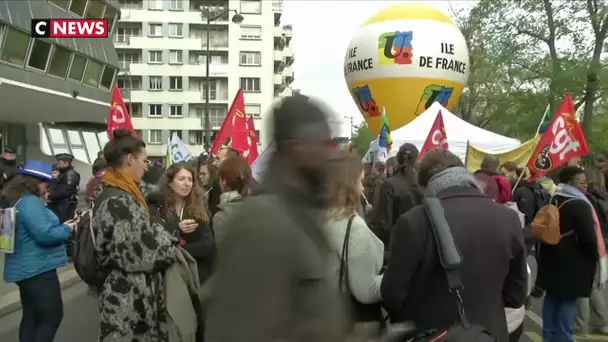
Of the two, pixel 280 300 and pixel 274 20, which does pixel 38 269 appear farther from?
pixel 274 20

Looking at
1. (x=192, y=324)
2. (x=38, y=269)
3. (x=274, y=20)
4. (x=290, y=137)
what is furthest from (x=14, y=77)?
(x=274, y=20)

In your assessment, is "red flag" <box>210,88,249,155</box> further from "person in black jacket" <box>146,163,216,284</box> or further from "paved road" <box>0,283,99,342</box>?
"person in black jacket" <box>146,163,216,284</box>

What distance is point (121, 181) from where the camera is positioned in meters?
4.11

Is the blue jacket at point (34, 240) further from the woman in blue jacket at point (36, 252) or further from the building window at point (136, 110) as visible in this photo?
the building window at point (136, 110)

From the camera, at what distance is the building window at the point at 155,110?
76500 millimetres

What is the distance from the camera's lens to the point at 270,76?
76500mm

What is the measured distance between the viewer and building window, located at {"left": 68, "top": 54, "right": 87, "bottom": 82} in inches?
1220

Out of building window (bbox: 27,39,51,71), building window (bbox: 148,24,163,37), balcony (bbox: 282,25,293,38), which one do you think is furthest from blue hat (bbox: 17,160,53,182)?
balcony (bbox: 282,25,293,38)

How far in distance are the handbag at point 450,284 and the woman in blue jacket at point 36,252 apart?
10.5 ft

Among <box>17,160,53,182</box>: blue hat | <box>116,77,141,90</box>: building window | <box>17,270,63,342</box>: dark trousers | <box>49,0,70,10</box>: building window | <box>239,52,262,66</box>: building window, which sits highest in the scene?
<box>239,52,262,66</box>: building window

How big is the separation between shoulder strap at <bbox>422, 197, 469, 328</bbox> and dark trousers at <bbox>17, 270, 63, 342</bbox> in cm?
353

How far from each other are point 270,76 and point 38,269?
71553mm

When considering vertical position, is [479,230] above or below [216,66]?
below

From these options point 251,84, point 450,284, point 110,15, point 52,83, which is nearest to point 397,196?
point 450,284
